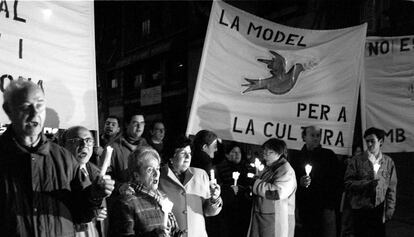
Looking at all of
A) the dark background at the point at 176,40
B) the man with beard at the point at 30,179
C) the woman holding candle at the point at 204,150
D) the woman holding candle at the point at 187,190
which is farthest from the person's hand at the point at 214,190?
the dark background at the point at 176,40

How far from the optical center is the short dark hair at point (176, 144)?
401 centimetres

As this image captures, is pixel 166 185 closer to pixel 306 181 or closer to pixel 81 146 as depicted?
pixel 81 146

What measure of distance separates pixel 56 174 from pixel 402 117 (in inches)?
195

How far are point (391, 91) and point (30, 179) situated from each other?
5214mm

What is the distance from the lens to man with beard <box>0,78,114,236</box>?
235cm

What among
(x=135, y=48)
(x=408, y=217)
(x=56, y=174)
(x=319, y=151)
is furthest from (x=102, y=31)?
(x=56, y=174)

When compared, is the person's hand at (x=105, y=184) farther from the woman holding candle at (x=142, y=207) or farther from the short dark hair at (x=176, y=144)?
the short dark hair at (x=176, y=144)

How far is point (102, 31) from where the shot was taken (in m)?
27.4

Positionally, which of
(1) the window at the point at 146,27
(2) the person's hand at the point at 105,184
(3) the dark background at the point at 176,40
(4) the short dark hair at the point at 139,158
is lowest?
(2) the person's hand at the point at 105,184

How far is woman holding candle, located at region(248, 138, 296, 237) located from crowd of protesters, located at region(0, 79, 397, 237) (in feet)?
0.03

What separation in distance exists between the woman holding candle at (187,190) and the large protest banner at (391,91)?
9.36 ft

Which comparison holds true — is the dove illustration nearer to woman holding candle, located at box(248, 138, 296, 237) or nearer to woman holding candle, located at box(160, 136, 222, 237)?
woman holding candle, located at box(248, 138, 296, 237)

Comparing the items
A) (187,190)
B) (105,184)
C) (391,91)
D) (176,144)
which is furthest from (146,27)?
(105,184)

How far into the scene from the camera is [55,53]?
13.6 ft
